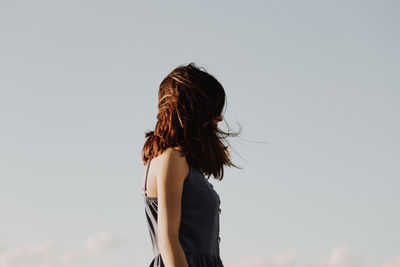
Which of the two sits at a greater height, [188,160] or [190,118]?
[190,118]

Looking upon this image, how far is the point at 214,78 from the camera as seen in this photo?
4109 mm

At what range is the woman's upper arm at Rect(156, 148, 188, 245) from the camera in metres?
3.72

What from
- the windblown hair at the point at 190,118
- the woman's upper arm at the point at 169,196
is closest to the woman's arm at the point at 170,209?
the woman's upper arm at the point at 169,196

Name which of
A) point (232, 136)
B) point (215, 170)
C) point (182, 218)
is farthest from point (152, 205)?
point (232, 136)

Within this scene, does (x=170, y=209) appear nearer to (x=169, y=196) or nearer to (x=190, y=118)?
(x=169, y=196)

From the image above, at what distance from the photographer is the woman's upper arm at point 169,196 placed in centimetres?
372

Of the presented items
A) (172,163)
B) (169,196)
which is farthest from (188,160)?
(169,196)

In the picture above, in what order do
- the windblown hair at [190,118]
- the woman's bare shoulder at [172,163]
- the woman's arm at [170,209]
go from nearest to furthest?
the woman's arm at [170,209] < the woman's bare shoulder at [172,163] < the windblown hair at [190,118]

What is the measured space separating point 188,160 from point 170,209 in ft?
1.37

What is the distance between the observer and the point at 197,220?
13.2 feet

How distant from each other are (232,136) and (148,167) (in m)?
0.69

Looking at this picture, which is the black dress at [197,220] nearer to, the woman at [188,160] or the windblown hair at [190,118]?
the woman at [188,160]

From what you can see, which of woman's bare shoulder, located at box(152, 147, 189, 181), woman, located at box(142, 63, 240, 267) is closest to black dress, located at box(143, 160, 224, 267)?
woman, located at box(142, 63, 240, 267)

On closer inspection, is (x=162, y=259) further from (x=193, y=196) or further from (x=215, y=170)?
(x=215, y=170)
